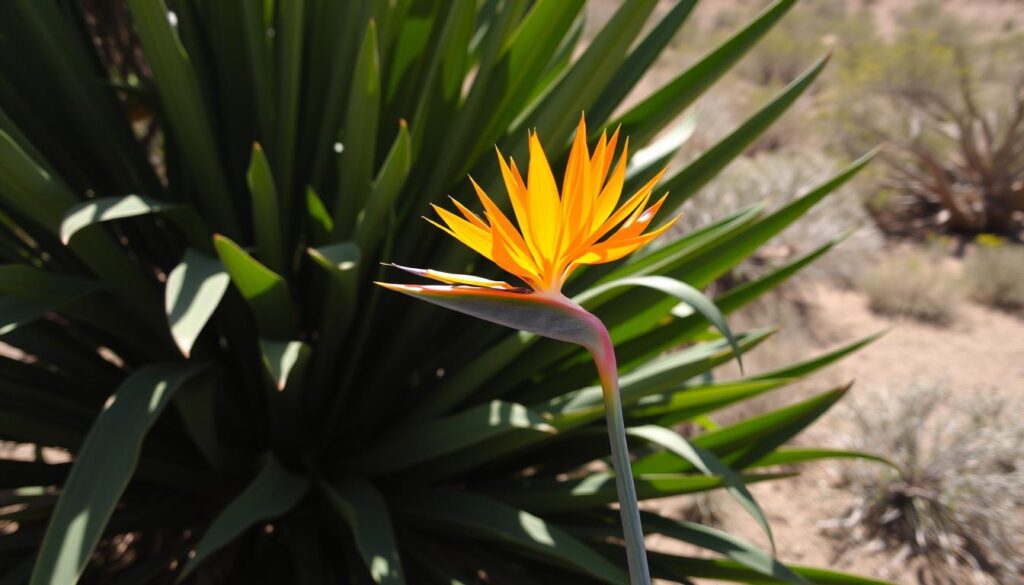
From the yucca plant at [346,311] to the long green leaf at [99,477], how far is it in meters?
0.05

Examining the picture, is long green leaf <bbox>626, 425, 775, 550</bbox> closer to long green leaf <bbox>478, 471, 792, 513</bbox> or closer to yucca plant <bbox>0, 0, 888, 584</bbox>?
yucca plant <bbox>0, 0, 888, 584</bbox>

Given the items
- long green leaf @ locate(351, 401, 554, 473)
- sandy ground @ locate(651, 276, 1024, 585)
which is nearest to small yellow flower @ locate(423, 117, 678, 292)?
long green leaf @ locate(351, 401, 554, 473)

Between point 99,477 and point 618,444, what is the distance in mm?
872

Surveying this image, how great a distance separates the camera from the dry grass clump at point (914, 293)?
5.01 m

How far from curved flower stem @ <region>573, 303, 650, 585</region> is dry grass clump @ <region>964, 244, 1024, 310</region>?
18.3 ft

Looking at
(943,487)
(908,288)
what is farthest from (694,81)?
(908,288)

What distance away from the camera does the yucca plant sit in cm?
139

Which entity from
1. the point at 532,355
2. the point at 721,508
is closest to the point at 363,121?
the point at 532,355

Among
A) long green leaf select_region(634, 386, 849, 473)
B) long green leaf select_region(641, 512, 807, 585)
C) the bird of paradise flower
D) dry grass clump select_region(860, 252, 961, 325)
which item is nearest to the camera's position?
the bird of paradise flower

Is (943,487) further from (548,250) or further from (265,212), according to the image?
(548,250)

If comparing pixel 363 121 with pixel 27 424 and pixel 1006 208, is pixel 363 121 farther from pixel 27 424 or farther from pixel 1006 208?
pixel 1006 208

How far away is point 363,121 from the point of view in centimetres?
142

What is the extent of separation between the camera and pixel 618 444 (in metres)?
0.55

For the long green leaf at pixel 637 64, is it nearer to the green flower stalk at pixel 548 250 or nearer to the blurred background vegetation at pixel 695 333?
the blurred background vegetation at pixel 695 333
